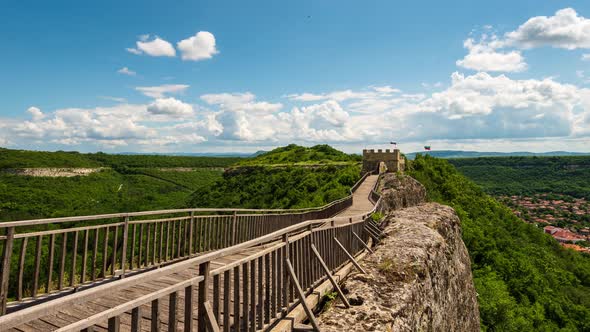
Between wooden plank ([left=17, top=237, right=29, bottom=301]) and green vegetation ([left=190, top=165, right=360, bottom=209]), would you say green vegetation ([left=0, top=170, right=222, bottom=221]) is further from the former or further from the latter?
wooden plank ([left=17, top=237, right=29, bottom=301])

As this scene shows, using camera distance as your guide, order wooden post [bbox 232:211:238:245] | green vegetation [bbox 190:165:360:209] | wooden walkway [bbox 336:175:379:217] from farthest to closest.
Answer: green vegetation [bbox 190:165:360:209] → wooden walkway [bbox 336:175:379:217] → wooden post [bbox 232:211:238:245]

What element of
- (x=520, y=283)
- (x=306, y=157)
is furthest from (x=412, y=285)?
(x=306, y=157)

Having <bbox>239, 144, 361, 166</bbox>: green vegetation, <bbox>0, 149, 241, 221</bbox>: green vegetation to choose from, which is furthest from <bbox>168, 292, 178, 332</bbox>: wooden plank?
<bbox>0, 149, 241, 221</bbox>: green vegetation

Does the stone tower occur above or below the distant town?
above

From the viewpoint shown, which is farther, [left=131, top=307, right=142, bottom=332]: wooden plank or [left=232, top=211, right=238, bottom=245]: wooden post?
[left=232, top=211, right=238, bottom=245]: wooden post

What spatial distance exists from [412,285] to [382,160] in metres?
39.6

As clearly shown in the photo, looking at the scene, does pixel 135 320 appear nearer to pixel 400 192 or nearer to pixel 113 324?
pixel 113 324

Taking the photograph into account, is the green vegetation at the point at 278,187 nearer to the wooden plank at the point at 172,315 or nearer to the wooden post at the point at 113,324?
the wooden plank at the point at 172,315

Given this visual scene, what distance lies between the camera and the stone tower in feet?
147

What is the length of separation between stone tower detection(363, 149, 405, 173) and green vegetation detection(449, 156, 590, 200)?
369 ft

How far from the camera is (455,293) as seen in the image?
10.3m

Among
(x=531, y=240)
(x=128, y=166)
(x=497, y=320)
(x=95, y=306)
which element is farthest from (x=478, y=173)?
(x=95, y=306)

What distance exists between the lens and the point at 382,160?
45.0 metres

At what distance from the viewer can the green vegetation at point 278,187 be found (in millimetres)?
42594
